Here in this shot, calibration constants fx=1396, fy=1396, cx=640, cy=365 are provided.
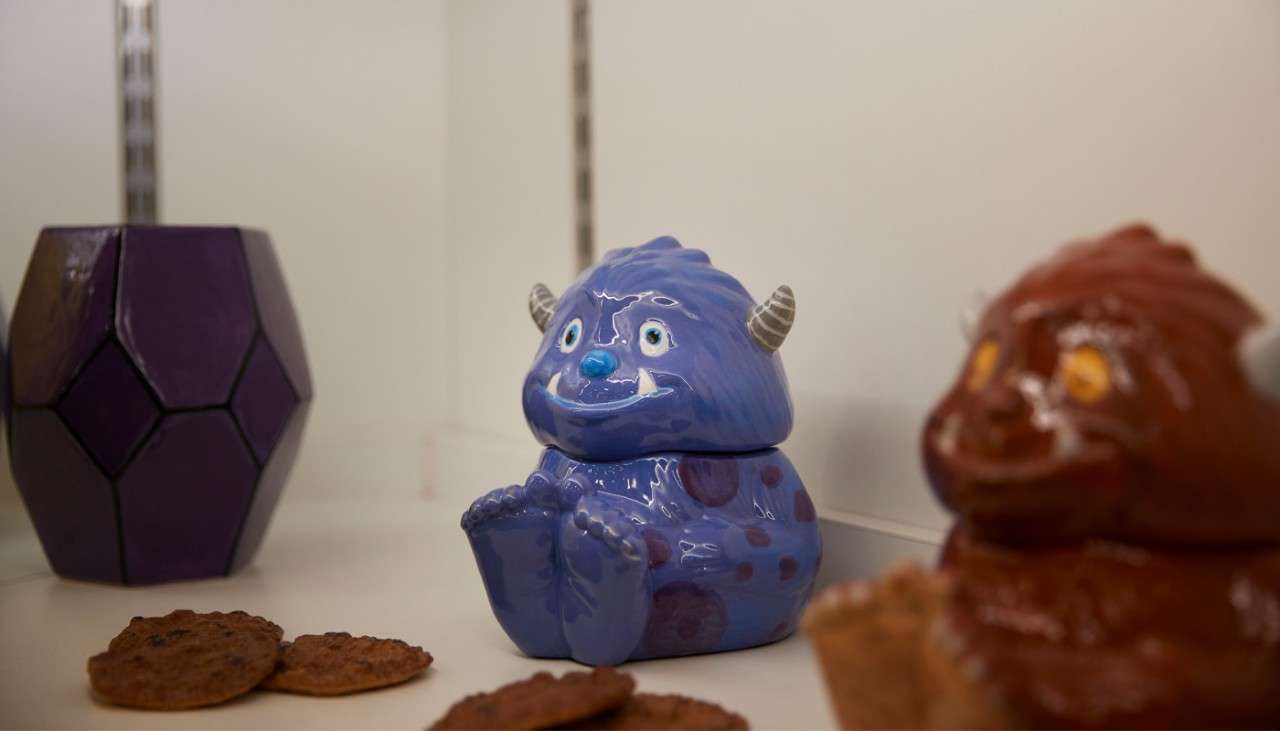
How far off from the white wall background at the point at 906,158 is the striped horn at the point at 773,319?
0.22 meters

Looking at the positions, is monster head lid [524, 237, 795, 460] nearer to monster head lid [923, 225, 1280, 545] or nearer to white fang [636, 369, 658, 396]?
white fang [636, 369, 658, 396]

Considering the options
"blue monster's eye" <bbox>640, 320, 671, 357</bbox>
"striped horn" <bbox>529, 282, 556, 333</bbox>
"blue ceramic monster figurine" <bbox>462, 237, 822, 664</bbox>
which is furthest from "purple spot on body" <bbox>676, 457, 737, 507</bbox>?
"striped horn" <bbox>529, 282, 556, 333</bbox>

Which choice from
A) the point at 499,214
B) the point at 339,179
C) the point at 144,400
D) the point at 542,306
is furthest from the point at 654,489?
the point at 339,179

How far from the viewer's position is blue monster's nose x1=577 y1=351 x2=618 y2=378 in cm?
144

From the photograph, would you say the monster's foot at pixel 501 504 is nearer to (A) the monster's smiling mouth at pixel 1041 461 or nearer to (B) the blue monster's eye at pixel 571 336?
(B) the blue monster's eye at pixel 571 336

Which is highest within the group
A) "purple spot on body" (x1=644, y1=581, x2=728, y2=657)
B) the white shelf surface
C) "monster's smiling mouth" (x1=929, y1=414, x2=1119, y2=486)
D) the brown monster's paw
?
"monster's smiling mouth" (x1=929, y1=414, x2=1119, y2=486)

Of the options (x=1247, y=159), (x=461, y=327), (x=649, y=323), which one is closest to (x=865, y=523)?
(x=649, y=323)

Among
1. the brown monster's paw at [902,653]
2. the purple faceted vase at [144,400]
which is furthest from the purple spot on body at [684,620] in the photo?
the purple faceted vase at [144,400]

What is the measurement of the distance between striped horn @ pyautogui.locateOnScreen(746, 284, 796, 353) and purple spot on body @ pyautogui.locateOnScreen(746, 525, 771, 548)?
204 millimetres

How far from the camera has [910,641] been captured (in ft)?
2.94

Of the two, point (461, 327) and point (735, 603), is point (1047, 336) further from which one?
point (461, 327)

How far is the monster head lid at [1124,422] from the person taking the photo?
35.0 inches

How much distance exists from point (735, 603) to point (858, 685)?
0.51 meters

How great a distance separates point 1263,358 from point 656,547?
0.62 meters
